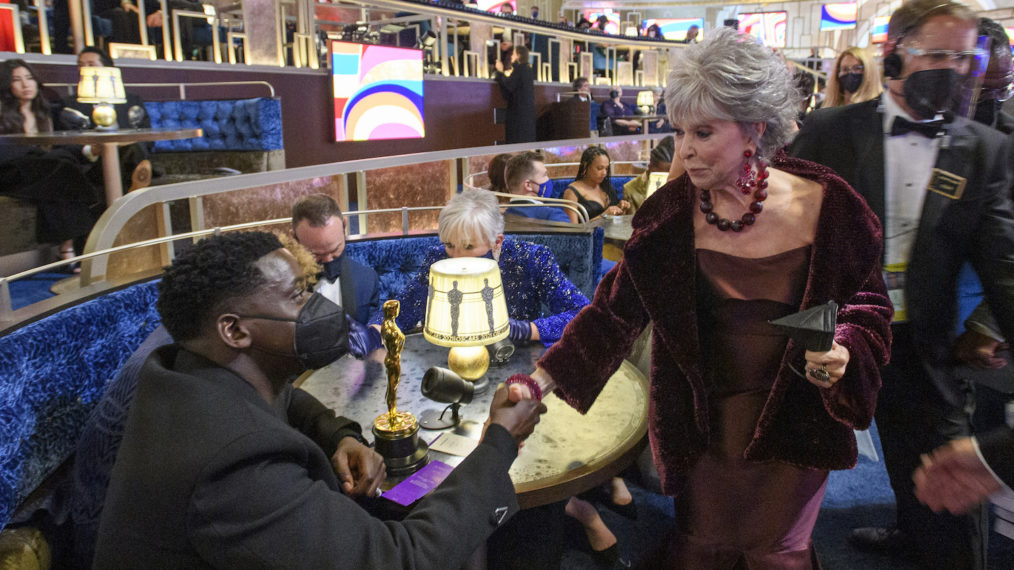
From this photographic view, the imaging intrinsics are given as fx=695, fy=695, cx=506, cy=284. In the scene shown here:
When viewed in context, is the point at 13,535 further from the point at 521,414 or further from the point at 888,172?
the point at 888,172

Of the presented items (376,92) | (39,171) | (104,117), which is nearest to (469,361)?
(104,117)

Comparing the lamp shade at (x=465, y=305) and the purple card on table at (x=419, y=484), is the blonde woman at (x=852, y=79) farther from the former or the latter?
the purple card on table at (x=419, y=484)

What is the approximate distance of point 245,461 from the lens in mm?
877

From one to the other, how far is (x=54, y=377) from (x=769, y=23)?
61.9 ft

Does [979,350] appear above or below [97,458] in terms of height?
above

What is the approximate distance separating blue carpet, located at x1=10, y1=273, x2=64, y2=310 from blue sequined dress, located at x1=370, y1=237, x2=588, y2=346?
2042 millimetres

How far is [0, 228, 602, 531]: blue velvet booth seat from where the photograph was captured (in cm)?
146

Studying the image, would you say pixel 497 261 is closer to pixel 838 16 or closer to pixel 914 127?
pixel 914 127

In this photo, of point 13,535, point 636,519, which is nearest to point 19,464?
point 13,535

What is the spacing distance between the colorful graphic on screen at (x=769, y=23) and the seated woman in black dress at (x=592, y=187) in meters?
14.9

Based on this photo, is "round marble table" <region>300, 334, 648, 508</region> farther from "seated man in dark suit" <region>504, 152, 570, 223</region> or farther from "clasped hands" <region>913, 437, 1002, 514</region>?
"seated man in dark suit" <region>504, 152, 570, 223</region>

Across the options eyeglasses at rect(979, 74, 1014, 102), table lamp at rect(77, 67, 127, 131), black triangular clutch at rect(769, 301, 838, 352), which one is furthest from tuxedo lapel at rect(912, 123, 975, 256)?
table lamp at rect(77, 67, 127, 131)

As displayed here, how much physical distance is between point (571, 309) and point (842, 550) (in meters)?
1.15

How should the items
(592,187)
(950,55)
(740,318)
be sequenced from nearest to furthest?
(740,318) < (950,55) < (592,187)
